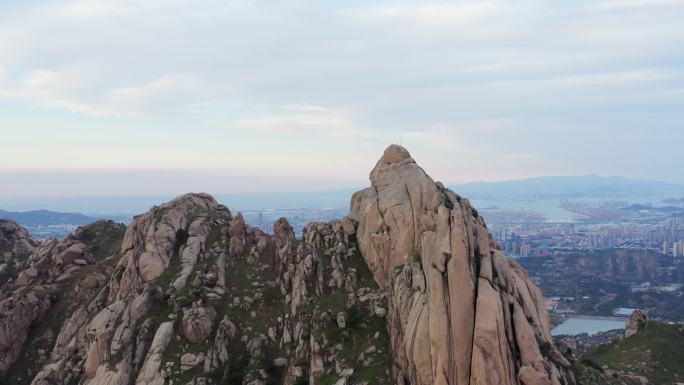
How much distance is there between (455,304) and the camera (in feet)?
133

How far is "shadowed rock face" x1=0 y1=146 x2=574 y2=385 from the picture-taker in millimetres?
40750

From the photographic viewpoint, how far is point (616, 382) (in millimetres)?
52062

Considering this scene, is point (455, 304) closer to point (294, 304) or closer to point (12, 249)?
point (294, 304)

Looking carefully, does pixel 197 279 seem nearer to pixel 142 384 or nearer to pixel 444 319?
pixel 142 384

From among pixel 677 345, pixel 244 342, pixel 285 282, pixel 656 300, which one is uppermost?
pixel 285 282

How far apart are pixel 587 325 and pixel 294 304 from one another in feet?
426

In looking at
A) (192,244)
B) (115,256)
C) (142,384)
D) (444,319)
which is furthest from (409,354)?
(115,256)

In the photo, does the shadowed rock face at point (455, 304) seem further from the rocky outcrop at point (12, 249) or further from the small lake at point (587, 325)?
the small lake at point (587, 325)

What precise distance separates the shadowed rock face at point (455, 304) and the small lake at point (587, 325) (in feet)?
340

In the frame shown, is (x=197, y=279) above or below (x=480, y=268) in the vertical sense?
below

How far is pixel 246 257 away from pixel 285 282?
702 centimetres

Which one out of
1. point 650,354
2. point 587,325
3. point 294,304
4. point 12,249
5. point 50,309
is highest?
point 12,249

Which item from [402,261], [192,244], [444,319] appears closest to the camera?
[444,319]

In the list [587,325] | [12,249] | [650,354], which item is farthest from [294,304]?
[587,325]
